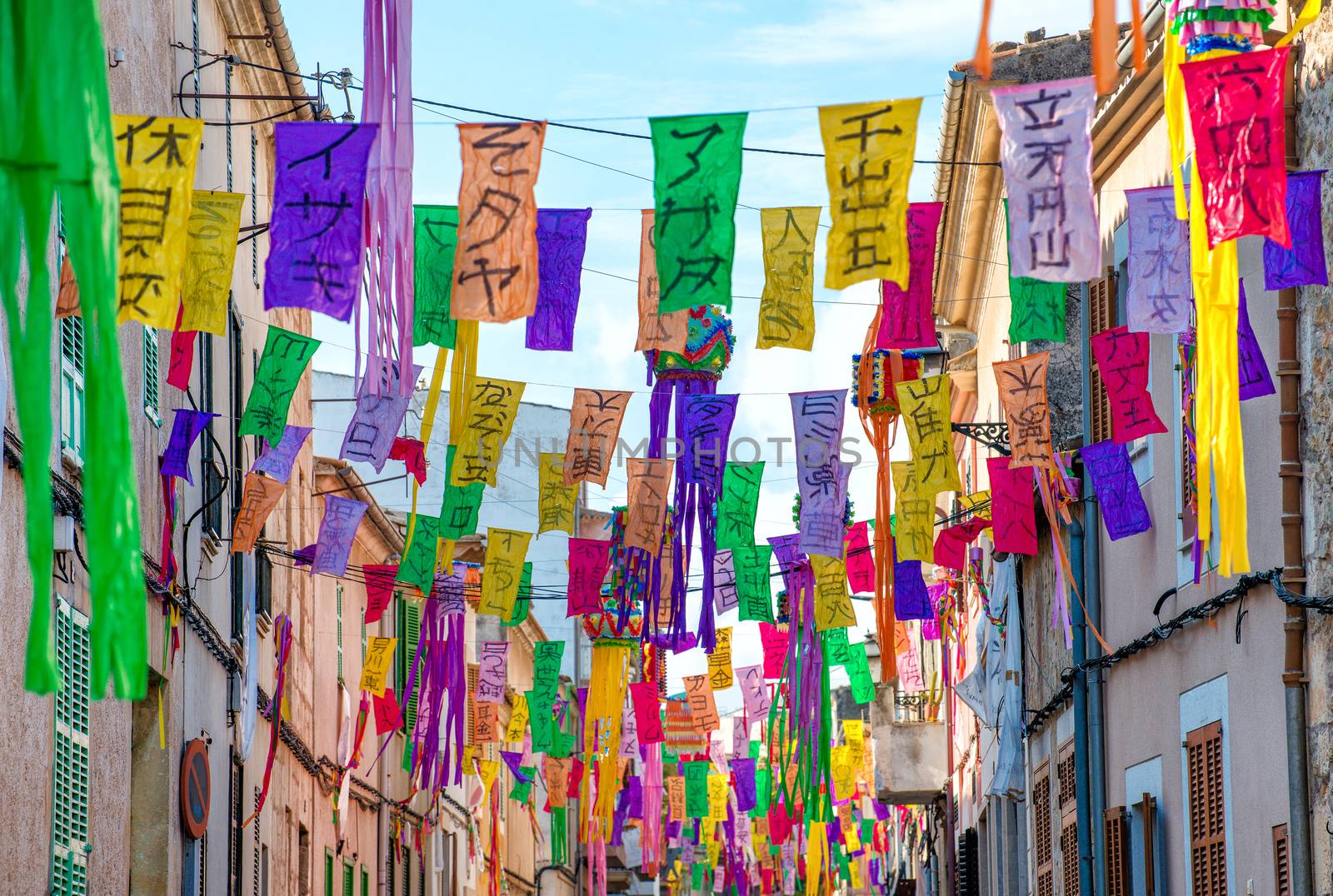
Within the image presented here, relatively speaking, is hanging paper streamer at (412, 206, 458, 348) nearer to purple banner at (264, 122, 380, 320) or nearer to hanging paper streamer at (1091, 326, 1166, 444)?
purple banner at (264, 122, 380, 320)

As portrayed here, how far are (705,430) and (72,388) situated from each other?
5515 millimetres

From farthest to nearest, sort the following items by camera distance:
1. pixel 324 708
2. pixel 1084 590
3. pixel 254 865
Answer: pixel 324 708 < pixel 254 865 < pixel 1084 590

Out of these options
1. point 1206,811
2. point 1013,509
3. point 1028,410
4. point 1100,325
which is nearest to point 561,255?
point 1028,410

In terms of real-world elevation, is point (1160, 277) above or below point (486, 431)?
below

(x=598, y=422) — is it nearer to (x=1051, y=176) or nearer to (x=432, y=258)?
(x=432, y=258)

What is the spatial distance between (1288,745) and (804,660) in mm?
10374

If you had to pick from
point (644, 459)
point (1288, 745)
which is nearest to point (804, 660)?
point (644, 459)

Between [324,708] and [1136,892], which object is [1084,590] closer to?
[1136,892]

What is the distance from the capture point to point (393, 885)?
30250mm

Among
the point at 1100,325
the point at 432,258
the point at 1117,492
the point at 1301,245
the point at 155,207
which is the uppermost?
the point at 1100,325

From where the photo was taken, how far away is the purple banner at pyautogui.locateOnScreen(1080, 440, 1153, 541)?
46.4ft

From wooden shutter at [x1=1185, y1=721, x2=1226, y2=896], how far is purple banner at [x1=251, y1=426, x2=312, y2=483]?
7595 millimetres

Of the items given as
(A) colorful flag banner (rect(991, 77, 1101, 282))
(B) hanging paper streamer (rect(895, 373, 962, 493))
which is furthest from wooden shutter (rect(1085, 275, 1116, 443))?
(A) colorful flag banner (rect(991, 77, 1101, 282))

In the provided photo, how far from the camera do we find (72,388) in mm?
12070
